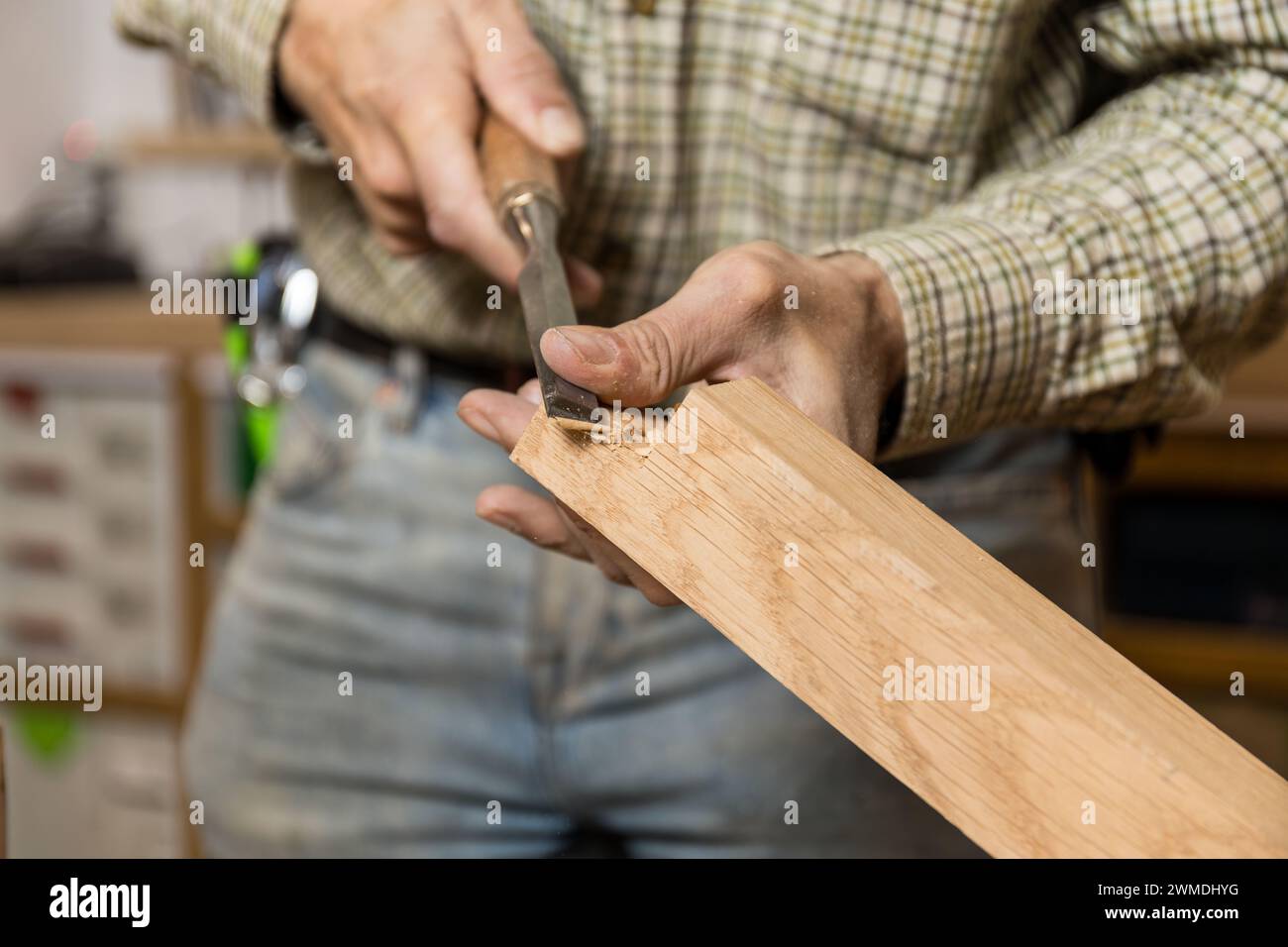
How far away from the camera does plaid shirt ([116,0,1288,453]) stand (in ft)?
1.42

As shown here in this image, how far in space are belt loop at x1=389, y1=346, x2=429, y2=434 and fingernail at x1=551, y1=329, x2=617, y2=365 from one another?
27 cm

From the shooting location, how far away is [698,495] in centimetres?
32

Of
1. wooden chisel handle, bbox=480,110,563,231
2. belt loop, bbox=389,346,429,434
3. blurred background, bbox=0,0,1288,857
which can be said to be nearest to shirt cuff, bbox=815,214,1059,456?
wooden chisel handle, bbox=480,110,563,231

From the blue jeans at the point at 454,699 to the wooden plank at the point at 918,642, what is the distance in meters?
0.23

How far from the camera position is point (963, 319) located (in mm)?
413

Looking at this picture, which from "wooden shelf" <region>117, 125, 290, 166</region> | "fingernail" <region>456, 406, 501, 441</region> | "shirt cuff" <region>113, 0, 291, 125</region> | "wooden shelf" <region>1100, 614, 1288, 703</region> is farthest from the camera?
"wooden shelf" <region>117, 125, 290, 166</region>

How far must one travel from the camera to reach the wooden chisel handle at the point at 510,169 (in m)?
0.44

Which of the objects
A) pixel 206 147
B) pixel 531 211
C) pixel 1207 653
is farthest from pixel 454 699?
pixel 206 147

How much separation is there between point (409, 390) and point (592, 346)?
0.27 meters

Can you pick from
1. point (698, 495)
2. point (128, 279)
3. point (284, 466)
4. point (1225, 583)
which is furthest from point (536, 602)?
point (128, 279)

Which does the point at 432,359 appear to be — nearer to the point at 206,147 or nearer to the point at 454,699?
the point at 454,699

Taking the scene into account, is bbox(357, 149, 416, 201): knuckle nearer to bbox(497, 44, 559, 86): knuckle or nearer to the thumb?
bbox(497, 44, 559, 86): knuckle

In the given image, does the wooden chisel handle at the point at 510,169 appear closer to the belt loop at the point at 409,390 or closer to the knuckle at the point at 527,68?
the knuckle at the point at 527,68
